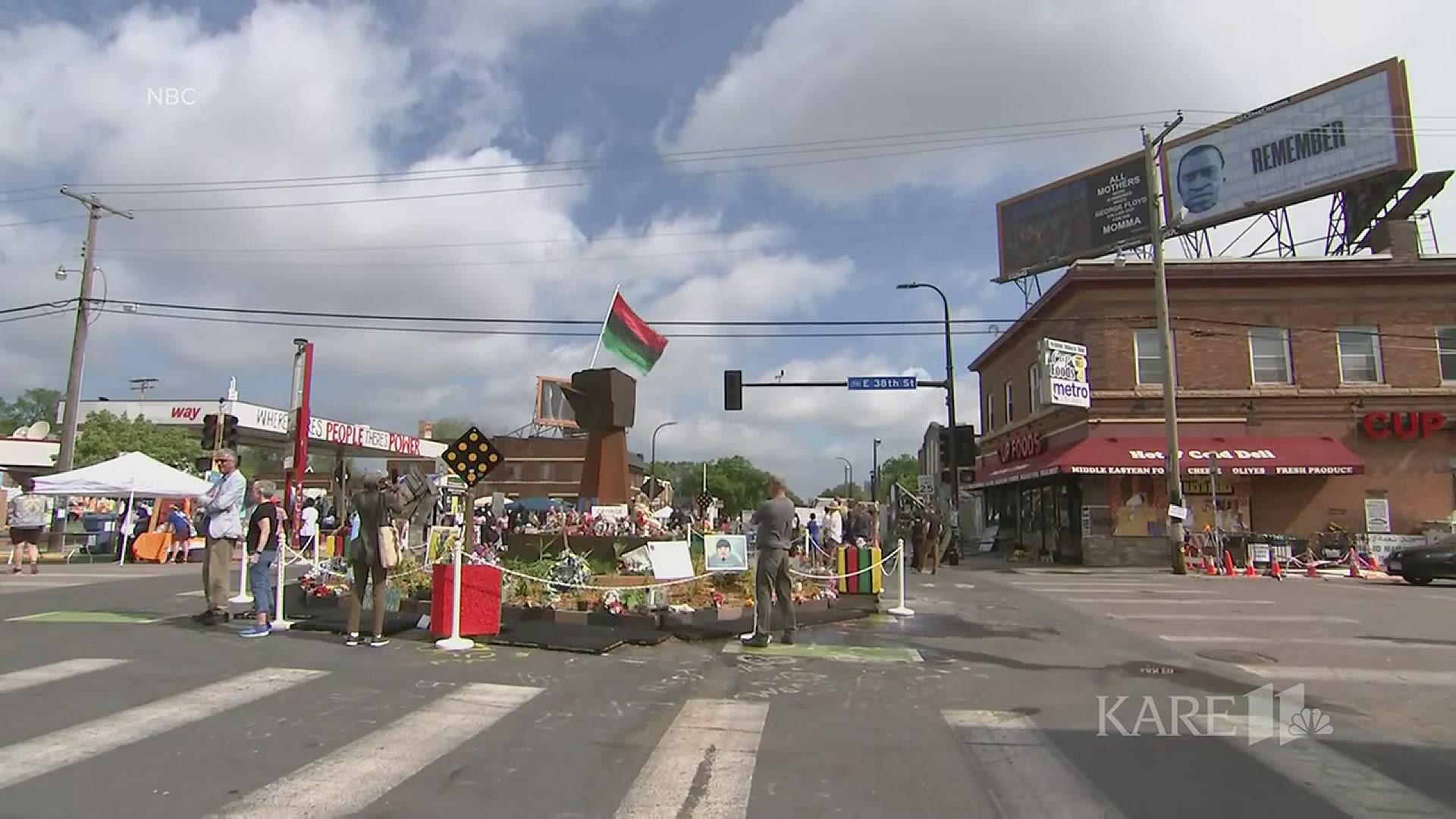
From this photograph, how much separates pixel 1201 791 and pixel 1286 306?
26.3m

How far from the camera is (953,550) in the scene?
2742 cm

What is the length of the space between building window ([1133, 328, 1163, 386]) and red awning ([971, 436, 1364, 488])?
6.46 feet

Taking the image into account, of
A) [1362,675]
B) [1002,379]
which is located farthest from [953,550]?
[1362,675]

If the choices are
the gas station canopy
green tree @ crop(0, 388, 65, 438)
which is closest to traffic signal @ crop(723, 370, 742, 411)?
the gas station canopy

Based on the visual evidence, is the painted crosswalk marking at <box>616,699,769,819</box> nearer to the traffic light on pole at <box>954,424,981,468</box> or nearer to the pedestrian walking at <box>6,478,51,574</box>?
the pedestrian walking at <box>6,478,51,574</box>

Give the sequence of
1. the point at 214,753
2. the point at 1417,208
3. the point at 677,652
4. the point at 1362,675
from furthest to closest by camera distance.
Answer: the point at 1417,208, the point at 677,652, the point at 1362,675, the point at 214,753

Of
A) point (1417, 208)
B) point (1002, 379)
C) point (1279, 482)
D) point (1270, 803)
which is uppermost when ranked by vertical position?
point (1417, 208)

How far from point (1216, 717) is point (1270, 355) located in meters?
23.7

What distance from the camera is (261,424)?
143 feet

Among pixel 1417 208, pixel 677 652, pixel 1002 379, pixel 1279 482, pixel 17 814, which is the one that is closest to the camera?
pixel 17 814

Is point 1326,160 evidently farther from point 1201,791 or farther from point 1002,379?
point 1201,791

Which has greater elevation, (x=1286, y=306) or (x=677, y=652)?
(x=1286, y=306)

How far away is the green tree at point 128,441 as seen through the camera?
135ft

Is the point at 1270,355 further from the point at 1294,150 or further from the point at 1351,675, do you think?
the point at 1351,675
